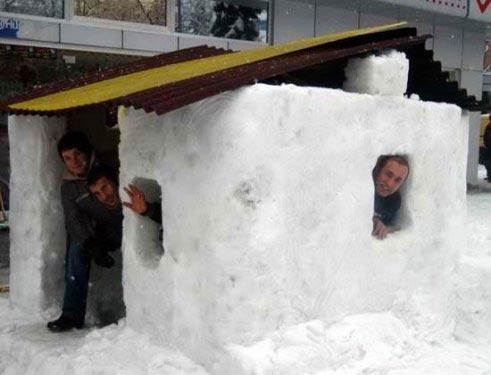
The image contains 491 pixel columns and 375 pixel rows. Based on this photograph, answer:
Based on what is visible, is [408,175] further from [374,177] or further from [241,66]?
[241,66]

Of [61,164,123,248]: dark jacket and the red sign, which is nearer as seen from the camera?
[61,164,123,248]: dark jacket

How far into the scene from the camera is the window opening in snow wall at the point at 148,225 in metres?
4.46

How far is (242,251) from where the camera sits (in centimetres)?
381

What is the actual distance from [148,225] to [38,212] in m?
1.35

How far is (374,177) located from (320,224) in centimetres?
86

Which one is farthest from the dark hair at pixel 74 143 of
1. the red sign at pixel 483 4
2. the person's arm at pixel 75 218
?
the red sign at pixel 483 4

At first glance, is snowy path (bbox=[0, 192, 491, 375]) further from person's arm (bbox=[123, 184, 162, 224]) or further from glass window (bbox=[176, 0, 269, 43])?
glass window (bbox=[176, 0, 269, 43])

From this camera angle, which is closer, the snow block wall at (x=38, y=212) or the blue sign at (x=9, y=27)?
the snow block wall at (x=38, y=212)

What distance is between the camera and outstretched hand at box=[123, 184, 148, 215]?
4371mm

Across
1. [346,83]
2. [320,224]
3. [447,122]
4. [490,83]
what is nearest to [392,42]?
[346,83]

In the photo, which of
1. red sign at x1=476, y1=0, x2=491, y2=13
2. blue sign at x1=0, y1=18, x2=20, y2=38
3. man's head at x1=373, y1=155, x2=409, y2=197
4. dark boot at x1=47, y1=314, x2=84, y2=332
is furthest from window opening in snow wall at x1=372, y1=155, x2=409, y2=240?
red sign at x1=476, y1=0, x2=491, y2=13

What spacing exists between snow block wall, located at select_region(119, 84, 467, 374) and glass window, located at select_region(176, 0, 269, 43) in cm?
670

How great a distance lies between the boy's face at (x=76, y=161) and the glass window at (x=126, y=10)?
5260 mm

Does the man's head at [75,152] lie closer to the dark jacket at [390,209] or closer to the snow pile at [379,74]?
the snow pile at [379,74]
